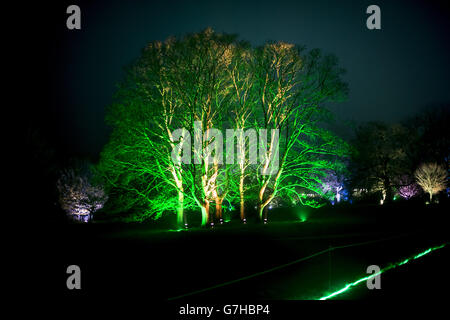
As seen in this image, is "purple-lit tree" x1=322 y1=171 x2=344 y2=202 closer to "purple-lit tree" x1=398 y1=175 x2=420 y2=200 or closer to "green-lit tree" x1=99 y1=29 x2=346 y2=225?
"purple-lit tree" x1=398 y1=175 x2=420 y2=200

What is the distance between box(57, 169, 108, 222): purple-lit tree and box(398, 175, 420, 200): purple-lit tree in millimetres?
33966

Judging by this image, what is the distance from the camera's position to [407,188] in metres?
36.1

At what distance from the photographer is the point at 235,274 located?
729cm

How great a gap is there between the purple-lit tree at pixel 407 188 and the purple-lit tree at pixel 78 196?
33966 mm

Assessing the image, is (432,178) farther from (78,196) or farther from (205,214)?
(78,196)

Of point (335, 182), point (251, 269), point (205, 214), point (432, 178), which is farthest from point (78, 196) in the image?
point (432, 178)

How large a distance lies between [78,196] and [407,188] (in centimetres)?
3706

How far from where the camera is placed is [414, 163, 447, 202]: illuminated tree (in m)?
32.2

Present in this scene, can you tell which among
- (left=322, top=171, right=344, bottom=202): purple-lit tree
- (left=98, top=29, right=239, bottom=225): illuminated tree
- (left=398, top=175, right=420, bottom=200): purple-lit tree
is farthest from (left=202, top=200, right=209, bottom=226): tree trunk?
(left=398, top=175, right=420, bottom=200): purple-lit tree

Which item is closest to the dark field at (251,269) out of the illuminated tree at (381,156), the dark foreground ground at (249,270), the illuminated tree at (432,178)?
the dark foreground ground at (249,270)

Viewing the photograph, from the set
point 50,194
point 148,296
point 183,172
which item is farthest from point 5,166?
point 148,296

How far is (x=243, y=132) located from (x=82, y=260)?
1008 centimetres

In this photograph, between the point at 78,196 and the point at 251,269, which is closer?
the point at 251,269

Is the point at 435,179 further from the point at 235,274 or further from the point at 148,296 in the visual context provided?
the point at 148,296
